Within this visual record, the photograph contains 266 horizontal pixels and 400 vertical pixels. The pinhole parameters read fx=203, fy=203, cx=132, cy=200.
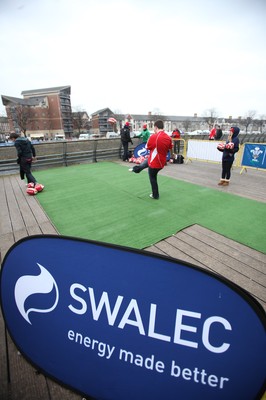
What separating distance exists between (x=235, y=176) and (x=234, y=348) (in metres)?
8.19

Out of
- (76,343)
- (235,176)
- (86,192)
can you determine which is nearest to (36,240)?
(76,343)

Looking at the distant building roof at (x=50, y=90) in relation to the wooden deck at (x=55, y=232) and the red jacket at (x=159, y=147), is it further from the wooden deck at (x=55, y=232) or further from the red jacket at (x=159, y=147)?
the red jacket at (x=159, y=147)

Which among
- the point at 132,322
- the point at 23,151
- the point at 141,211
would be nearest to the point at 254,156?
the point at 141,211

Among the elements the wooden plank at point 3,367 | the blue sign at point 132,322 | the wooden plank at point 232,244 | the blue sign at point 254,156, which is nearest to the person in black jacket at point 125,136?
the blue sign at point 254,156

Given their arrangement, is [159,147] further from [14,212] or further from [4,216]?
[4,216]

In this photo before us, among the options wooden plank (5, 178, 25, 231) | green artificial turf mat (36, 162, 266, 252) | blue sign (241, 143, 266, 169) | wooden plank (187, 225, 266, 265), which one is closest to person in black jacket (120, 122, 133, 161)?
green artificial turf mat (36, 162, 266, 252)

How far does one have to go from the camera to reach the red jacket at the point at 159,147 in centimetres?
484

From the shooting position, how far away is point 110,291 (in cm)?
104

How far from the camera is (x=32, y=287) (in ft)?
4.06

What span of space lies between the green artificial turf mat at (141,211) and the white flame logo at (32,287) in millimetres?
2157

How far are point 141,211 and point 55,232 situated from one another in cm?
191

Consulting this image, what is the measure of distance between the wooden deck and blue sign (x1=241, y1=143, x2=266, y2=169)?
1.35m

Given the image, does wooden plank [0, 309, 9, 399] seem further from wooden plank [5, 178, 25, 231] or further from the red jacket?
the red jacket

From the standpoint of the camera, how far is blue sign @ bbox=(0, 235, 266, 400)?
0.88 metres
